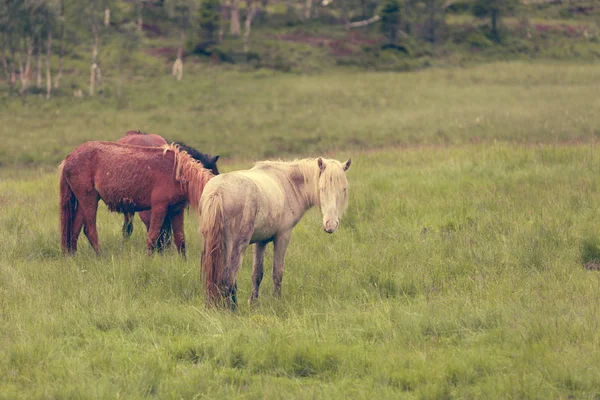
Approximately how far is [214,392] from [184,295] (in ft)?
8.77

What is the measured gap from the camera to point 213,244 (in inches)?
287

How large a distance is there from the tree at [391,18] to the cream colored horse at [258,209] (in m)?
46.4

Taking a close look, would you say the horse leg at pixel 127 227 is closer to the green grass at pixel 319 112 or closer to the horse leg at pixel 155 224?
the horse leg at pixel 155 224

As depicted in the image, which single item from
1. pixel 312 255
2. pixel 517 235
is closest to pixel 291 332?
pixel 312 255

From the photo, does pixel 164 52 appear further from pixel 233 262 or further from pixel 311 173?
pixel 233 262

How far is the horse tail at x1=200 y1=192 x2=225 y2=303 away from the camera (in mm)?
7223

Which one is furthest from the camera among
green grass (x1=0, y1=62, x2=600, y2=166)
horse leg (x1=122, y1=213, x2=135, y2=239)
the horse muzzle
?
green grass (x1=0, y1=62, x2=600, y2=166)

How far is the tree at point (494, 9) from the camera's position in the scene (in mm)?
56059

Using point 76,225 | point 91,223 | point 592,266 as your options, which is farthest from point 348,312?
point 76,225

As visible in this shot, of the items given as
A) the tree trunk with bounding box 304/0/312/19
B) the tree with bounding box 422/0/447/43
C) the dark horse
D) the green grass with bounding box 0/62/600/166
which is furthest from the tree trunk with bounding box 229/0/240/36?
the dark horse

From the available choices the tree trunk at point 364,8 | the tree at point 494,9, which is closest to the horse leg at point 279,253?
the tree at point 494,9

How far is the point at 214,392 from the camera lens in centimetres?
553

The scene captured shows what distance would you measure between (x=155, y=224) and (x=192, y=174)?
0.94m

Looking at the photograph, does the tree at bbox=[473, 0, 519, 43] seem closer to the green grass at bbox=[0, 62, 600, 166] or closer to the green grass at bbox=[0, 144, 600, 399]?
the green grass at bbox=[0, 62, 600, 166]
